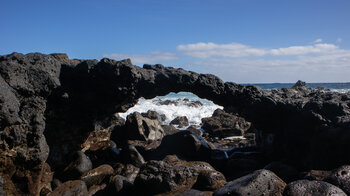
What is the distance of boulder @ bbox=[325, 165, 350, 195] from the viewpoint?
519 centimetres

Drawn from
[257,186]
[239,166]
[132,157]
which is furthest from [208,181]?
[132,157]

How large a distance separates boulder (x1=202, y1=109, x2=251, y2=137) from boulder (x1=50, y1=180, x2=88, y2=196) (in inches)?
377

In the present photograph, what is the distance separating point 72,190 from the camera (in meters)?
5.86

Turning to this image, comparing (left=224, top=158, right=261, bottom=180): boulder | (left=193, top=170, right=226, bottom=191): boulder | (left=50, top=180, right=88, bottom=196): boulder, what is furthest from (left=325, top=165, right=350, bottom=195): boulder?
(left=50, top=180, right=88, bottom=196): boulder

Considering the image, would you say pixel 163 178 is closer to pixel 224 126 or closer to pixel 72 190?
pixel 72 190

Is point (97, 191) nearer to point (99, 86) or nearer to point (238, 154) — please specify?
point (99, 86)

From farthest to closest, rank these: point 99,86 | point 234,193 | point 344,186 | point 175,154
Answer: point 175,154 → point 99,86 → point 344,186 → point 234,193

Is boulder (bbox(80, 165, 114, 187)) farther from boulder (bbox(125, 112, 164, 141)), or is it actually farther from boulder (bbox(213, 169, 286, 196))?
boulder (bbox(125, 112, 164, 141))

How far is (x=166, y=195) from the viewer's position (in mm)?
5539

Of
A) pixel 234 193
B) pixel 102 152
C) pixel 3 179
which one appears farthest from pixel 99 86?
pixel 234 193

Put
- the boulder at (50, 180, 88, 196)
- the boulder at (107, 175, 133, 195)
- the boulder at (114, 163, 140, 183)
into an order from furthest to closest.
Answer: the boulder at (114, 163, 140, 183)
the boulder at (107, 175, 133, 195)
the boulder at (50, 180, 88, 196)

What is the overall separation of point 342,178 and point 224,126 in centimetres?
1078

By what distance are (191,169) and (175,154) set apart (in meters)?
2.67

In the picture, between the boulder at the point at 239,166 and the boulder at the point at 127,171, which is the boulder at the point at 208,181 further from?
the boulder at the point at 127,171
